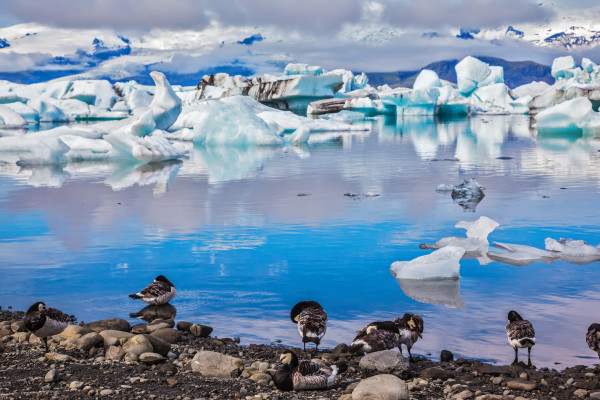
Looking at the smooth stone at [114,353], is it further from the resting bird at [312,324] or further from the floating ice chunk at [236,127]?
the floating ice chunk at [236,127]

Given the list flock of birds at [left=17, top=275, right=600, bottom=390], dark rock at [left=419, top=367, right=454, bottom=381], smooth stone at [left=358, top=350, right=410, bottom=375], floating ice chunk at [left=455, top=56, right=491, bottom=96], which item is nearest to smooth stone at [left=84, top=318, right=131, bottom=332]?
flock of birds at [left=17, top=275, right=600, bottom=390]

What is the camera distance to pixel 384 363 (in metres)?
4.20

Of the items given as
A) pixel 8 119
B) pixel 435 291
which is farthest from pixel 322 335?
pixel 8 119

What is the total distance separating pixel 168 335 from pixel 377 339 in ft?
5.04

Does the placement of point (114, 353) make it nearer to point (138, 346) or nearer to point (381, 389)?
point (138, 346)

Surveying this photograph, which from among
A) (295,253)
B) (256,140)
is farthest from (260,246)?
(256,140)

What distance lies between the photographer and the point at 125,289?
20.7ft

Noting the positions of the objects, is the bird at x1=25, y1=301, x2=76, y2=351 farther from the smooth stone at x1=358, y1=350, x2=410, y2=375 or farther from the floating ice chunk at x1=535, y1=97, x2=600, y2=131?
the floating ice chunk at x1=535, y1=97, x2=600, y2=131

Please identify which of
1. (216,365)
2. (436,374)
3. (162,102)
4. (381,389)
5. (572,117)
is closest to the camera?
(381,389)

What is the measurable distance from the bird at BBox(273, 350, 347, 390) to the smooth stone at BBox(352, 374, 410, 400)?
0.24 m

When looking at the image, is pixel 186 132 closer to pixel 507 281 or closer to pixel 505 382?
pixel 507 281

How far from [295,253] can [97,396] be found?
403cm

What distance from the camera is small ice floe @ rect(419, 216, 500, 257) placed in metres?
7.59

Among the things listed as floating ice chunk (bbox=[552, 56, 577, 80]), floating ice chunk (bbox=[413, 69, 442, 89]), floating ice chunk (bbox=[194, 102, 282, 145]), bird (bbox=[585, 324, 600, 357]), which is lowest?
bird (bbox=[585, 324, 600, 357])
